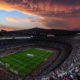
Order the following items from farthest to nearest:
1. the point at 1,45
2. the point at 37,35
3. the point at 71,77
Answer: the point at 1,45 → the point at 37,35 → the point at 71,77

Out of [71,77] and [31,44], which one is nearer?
[71,77]

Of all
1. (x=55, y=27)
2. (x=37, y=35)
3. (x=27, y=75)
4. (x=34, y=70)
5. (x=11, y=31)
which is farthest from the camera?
(x=37, y=35)

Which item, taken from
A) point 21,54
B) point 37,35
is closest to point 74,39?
point 37,35

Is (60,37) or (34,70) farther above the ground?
(60,37)

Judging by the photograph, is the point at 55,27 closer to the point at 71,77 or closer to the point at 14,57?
the point at 14,57

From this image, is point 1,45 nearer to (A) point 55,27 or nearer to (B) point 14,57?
(B) point 14,57

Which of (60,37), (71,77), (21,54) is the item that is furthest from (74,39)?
(71,77)
